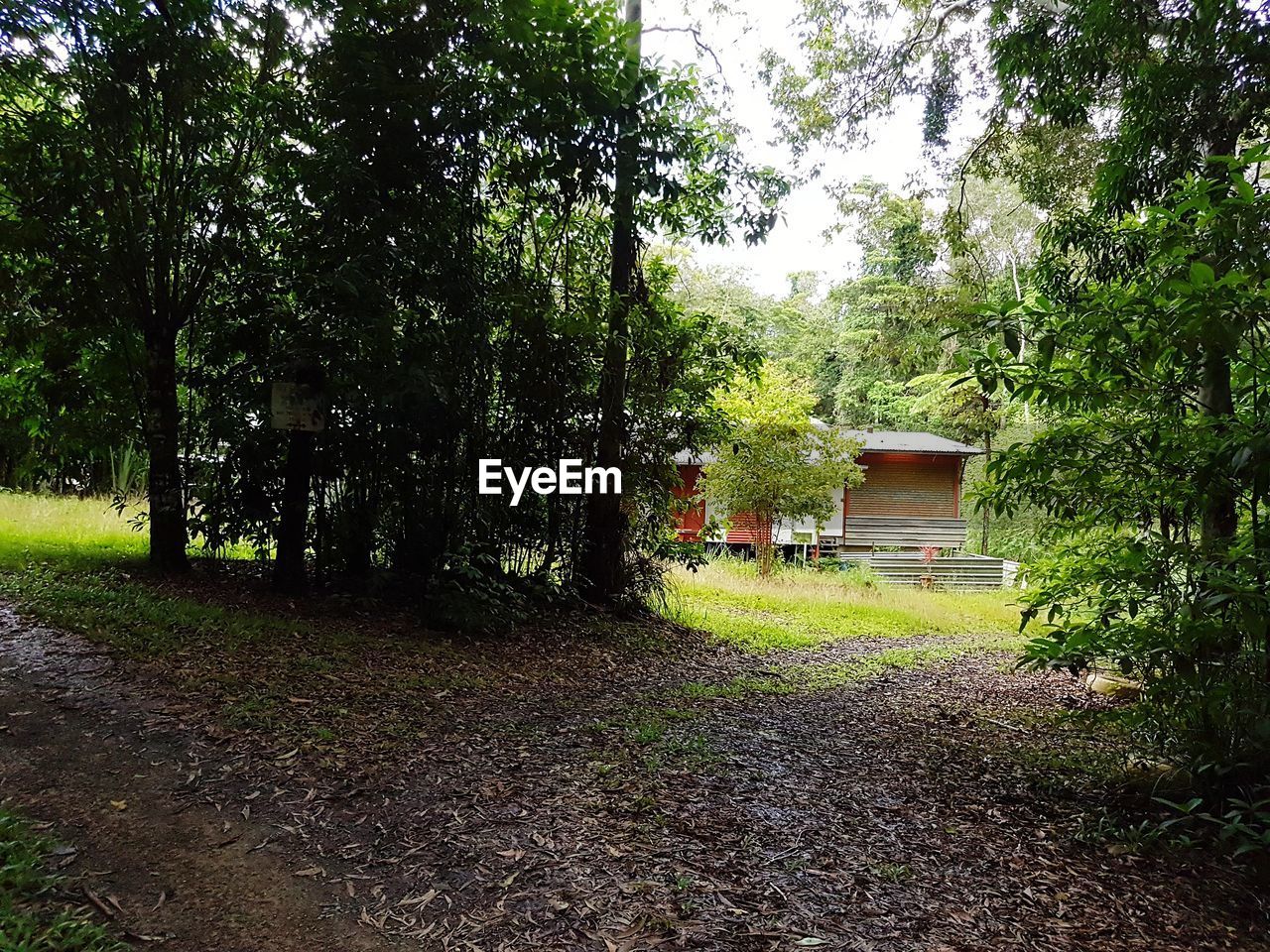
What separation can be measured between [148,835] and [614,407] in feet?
17.6

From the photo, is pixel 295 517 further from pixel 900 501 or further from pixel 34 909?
pixel 900 501

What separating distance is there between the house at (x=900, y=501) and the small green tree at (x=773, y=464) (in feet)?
13.6

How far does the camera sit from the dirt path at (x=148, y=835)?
2459 mm

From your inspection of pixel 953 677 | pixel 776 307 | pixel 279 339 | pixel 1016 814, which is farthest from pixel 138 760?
pixel 776 307

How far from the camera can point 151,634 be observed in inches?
186

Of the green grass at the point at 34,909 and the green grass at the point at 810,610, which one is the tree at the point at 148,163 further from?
the green grass at the point at 810,610

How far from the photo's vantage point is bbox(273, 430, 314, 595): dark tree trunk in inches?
236

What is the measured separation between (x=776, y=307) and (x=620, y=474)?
22.9 meters

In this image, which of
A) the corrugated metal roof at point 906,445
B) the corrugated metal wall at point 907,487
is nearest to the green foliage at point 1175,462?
the corrugated metal roof at point 906,445

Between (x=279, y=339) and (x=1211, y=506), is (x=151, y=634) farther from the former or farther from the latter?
(x=1211, y=506)

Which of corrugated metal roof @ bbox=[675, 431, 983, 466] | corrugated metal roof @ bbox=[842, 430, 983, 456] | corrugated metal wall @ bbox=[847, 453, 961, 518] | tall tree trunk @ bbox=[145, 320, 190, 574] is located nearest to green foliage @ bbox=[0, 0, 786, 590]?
tall tree trunk @ bbox=[145, 320, 190, 574]

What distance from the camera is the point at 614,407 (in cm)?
758

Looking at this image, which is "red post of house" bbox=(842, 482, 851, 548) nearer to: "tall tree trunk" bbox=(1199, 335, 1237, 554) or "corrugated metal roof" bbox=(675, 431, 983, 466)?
"corrugated metal roof" bbox=(675, 431, 983, 466)

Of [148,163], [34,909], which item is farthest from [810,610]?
[34,909]
